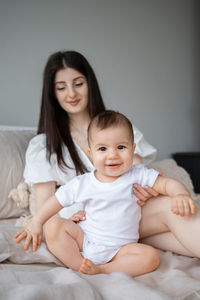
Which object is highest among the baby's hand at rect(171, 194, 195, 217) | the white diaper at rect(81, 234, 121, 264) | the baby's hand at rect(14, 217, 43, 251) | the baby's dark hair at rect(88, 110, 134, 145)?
the baby's dark hair at rect(88, 110, 134, 145)

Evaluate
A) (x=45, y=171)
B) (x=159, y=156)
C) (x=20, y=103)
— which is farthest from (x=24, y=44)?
(x=159, y=156)

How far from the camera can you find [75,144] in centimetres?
154

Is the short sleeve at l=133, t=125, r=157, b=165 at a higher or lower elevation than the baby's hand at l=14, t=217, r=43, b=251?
higher

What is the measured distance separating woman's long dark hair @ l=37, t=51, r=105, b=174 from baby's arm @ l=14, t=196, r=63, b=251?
1.25 feet

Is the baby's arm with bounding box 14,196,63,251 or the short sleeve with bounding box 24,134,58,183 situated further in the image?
the short sleeve with bounding box 24,134,58,183

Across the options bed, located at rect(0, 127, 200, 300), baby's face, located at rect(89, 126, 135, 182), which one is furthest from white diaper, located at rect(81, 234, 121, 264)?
baby's face, located at rect(89, 126, 135, 182)

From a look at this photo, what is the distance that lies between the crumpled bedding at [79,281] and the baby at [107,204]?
4cm

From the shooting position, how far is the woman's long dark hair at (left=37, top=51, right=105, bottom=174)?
1.49 meters

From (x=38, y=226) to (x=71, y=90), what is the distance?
0.64 meters

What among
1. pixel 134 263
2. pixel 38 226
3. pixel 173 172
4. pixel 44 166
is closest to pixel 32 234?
pixel 38 226

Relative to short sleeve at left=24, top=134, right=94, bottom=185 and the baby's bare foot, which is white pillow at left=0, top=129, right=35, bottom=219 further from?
the baby's bare foot

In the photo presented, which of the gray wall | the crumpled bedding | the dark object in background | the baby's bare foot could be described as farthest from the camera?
the dark object in background

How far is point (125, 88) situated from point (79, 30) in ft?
2.03

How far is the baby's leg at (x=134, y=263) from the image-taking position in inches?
38.0
